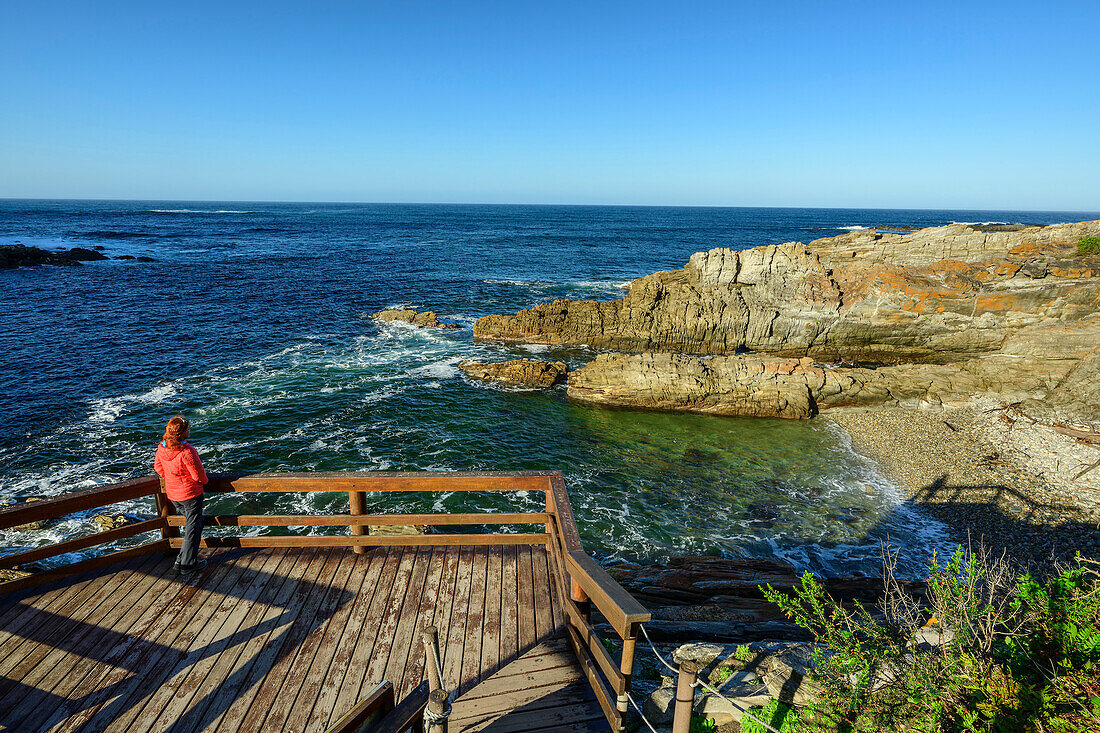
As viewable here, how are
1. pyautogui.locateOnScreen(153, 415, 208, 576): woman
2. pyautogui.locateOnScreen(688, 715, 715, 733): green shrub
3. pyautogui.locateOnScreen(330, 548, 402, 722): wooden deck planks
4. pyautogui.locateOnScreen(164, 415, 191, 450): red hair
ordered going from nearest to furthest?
pyautogui.locateOnScreen(330, 548, 402, 722): wooden deck planks
pyautogui.locateOnScreen(688, 715, 715, 733): green shrub
pyautogui.locateOnScreen(164, 415, 191, 450): red hair
pyautogui.locateOnScreen(153, 415, 208, 576): woman

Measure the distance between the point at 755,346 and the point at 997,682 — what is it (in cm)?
2511

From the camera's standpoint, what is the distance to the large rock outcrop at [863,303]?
2297 cm

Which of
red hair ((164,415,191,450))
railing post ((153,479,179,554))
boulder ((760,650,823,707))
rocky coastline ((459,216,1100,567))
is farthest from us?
rocky coastline ((459,216,1100,567))

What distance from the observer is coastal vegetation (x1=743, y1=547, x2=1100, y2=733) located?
4.02 meters

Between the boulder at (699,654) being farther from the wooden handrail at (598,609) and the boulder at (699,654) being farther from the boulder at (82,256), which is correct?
the boulder at (82,256)

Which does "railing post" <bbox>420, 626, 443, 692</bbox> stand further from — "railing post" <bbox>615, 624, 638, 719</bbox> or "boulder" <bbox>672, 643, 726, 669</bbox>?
"boulder" <bbox>672, 643, 726, 669</bbox>

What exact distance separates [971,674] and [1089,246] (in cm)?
3075

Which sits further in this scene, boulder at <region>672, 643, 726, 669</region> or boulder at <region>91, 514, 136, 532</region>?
boulder at <region>91, 514, 136, 532</region>

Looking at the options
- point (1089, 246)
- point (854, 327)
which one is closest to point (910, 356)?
point (854, 327)

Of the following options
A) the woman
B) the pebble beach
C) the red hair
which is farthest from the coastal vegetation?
the pebble beach

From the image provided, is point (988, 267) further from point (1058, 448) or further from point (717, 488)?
point (717, 488)

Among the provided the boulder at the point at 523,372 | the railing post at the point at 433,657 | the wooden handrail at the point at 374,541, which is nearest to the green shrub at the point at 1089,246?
the boulder at the point at 523,372

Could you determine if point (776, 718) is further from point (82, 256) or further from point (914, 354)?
point (82, 256)

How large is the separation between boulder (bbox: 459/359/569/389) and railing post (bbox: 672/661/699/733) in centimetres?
2063
